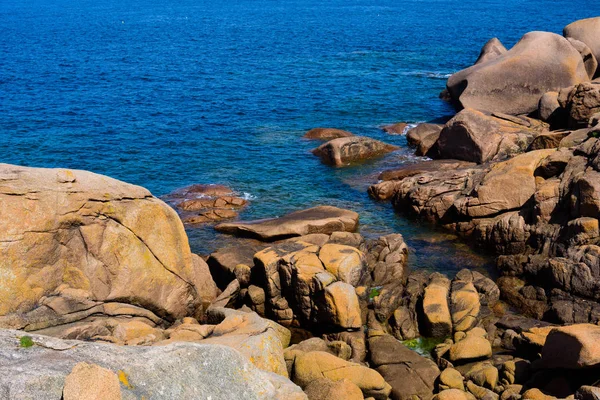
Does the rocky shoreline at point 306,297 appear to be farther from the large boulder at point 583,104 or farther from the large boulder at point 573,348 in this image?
the large boulder at point 583,104

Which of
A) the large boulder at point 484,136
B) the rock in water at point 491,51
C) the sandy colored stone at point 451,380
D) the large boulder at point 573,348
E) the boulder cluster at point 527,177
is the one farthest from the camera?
the rock in water at point 491,51

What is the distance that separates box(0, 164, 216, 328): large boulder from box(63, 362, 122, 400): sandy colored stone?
33.3 feet

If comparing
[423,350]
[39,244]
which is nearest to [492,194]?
[423,350]

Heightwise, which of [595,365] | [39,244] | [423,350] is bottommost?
[423,350]

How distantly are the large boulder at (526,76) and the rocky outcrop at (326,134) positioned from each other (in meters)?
8.71

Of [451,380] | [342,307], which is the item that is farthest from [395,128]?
[451,380]

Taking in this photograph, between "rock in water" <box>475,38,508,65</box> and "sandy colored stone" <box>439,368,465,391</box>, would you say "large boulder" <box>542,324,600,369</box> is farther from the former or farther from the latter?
"rock in water" <box>475,38,508,65</box>

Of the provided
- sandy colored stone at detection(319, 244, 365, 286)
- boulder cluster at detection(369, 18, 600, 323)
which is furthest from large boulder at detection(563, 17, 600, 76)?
sandy colored stone at detection(319, 244, 365, 286)

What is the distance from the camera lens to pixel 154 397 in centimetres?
1079

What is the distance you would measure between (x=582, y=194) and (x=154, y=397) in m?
20.8

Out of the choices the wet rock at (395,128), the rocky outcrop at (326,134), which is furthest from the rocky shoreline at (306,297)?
the wet rock at (395,128)

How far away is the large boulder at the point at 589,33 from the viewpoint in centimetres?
5147

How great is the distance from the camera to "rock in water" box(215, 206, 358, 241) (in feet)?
99.6

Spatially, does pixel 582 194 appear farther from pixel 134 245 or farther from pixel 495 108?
pixel 495 108
